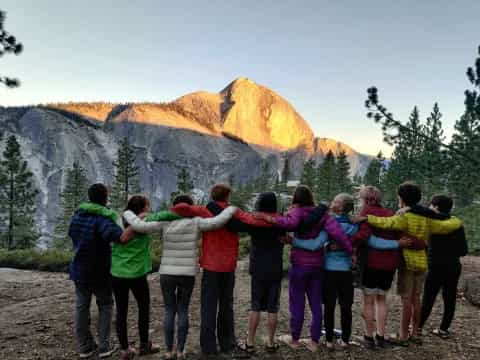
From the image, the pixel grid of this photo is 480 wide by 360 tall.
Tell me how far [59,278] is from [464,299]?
425 inches

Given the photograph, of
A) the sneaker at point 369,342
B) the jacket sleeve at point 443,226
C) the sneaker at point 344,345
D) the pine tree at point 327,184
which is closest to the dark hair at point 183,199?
the sneaker at point 344,345

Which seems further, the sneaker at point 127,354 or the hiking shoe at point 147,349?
the hiking shoe at point 147,349

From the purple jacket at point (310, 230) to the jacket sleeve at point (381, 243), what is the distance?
298 millimetres

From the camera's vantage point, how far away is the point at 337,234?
423 cm

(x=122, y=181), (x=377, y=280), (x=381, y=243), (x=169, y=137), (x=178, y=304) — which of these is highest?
(x=169, y=137)

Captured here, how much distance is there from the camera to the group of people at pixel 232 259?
13.6 feet

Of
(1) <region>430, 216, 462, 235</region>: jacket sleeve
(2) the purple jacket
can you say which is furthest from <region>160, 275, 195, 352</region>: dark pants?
(1) <region>430, 216, 462, 235</region>: jacket sleeve

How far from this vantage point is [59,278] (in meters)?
10.8

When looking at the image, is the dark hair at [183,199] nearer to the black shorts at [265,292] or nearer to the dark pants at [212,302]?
the dark pants at [212,302]

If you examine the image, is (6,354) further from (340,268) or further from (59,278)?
(59,278)

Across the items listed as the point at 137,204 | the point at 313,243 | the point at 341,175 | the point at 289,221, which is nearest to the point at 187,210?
the point at 137,204

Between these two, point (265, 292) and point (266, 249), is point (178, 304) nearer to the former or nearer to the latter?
point (265, 292)

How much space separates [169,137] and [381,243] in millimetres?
112243

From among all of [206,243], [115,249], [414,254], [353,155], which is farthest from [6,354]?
[353,155]
